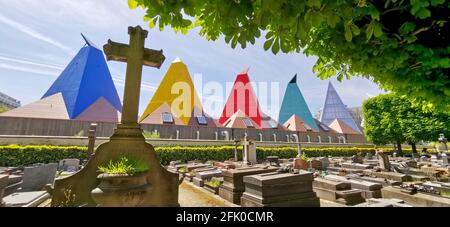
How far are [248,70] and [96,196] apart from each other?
129 ft

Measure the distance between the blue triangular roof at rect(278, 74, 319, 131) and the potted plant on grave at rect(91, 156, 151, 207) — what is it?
3766 cm

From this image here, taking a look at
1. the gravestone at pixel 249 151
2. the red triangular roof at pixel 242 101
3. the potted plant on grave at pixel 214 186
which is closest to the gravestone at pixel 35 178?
the potted plant on grave at pixel 214 186

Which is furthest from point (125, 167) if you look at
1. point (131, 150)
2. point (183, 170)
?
point (183, 170)

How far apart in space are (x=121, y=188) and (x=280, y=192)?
141 inches

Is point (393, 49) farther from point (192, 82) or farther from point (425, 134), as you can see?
point (192, 82)

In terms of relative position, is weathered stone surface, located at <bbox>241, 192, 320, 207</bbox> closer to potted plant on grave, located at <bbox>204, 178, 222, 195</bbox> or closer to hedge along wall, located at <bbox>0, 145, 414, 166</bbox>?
potted plant on grave, located at <bbox>204, 178, 222, 195</bbox>

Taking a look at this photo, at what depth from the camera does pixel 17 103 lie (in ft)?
354

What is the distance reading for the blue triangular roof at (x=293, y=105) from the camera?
3928 centimetres

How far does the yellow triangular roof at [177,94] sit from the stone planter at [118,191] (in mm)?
24448

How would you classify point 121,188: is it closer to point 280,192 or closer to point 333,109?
point 280,192

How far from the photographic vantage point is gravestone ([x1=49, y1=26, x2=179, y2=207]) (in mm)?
4363

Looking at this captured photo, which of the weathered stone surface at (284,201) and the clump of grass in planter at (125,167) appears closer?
the clump of grass in planter at (125,167)

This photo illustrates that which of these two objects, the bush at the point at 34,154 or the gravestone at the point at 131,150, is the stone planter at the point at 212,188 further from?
the bush at the point at 34,154
